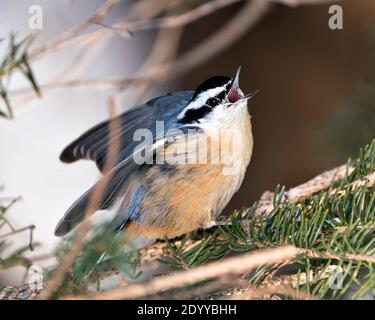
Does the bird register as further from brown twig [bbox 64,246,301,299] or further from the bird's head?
brown twig [bbox 64,246,301,299]

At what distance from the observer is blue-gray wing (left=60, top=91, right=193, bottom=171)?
5.00 feet

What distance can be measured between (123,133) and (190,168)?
0.86 ft

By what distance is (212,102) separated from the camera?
1.41 meters

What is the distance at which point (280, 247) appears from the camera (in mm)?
960

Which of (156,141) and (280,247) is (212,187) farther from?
(280,247)

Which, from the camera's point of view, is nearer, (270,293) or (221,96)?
(270,293)

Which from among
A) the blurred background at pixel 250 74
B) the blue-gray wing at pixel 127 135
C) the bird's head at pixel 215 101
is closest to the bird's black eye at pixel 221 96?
the bird's head at pixel 215 101

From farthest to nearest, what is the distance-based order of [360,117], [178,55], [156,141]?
[178,55], [360,117], [156,141]

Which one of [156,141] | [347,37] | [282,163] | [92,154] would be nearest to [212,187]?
[156,141]

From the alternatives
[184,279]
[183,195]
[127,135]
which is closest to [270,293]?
[184,279]

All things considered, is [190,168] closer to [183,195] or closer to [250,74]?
[183,195]

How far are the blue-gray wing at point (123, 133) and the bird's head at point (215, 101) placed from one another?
8cm

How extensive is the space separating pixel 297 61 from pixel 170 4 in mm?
628

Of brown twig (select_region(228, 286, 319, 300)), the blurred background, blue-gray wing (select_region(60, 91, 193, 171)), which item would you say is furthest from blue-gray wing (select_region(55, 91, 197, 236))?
brown twig (select_region(228, 286, 319, 300))
